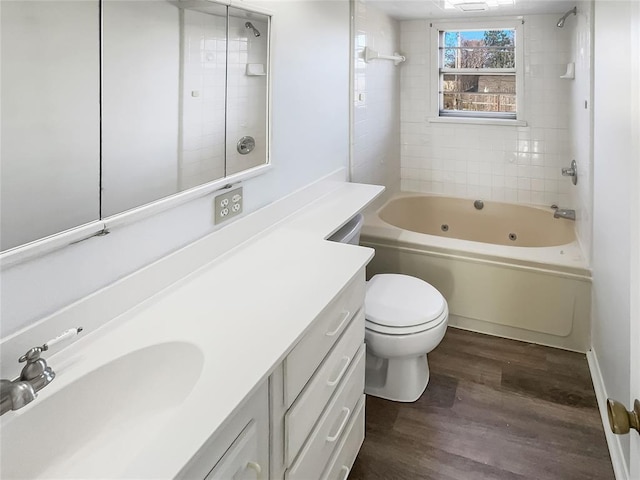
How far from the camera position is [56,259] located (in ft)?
3.53

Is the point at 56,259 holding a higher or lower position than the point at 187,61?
lower

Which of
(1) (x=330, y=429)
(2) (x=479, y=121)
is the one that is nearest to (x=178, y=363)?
(1) (x=330, y=429)

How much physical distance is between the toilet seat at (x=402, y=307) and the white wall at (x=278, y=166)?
2.08 feet

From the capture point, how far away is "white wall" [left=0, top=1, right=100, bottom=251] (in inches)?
37.8

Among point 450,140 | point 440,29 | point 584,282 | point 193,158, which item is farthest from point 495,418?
point 440,29

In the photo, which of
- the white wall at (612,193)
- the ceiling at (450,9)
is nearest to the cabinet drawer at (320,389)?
the white wall at (612,193)

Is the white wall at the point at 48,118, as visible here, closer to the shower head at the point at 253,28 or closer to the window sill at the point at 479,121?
the shower head at the point at 253,28

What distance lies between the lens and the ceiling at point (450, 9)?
3.07 metres

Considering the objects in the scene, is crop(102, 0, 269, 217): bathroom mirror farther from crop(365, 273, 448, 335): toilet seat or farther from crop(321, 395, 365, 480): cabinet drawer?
crop(321, 395, 365, 480): cabinet drawer

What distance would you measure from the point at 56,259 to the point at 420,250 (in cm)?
226

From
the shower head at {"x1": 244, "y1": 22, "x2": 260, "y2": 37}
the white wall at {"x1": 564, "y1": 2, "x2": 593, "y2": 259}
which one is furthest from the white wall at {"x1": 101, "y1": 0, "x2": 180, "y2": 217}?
the white wall at {"x1": 564, "y1": 2, "x2": 593, "y2": 259}

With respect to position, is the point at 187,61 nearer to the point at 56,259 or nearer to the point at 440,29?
the point at 56,259

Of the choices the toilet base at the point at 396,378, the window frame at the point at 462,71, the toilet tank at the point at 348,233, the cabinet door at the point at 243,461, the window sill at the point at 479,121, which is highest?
the window frame at the point at 462,71

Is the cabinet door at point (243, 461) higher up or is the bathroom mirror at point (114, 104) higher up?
the bathroom mirror at point (114, 104)
